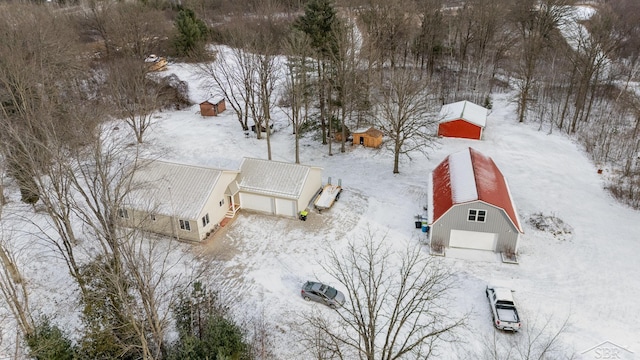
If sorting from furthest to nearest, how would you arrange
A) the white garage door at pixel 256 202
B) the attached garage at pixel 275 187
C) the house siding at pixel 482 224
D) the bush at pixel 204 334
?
the white garage door at pixel 256 202 < the attached garage at pixel 275 187 < the house siding at pixel 482 224 < the bush at pixel 204 334

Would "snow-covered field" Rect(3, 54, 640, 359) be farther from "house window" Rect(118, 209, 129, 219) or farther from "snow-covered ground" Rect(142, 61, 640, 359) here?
"house window" Rect(118, 209, 129, 219)

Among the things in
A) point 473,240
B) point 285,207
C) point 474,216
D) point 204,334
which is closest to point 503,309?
point 473,240

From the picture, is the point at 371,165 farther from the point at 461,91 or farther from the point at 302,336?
the point at 461,91

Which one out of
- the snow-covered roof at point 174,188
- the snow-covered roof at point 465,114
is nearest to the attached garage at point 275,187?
the snow-covered roof at point 174,188

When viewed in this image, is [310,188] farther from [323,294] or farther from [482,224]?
[482,224]

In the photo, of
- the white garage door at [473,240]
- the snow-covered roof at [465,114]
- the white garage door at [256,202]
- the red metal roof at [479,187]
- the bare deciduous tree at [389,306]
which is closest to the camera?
the bare deciduous tree at [389,306]

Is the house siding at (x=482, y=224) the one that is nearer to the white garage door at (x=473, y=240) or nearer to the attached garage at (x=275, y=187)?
the white garage door at (x=473, y=240)

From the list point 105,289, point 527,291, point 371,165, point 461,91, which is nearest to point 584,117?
point 461,91
